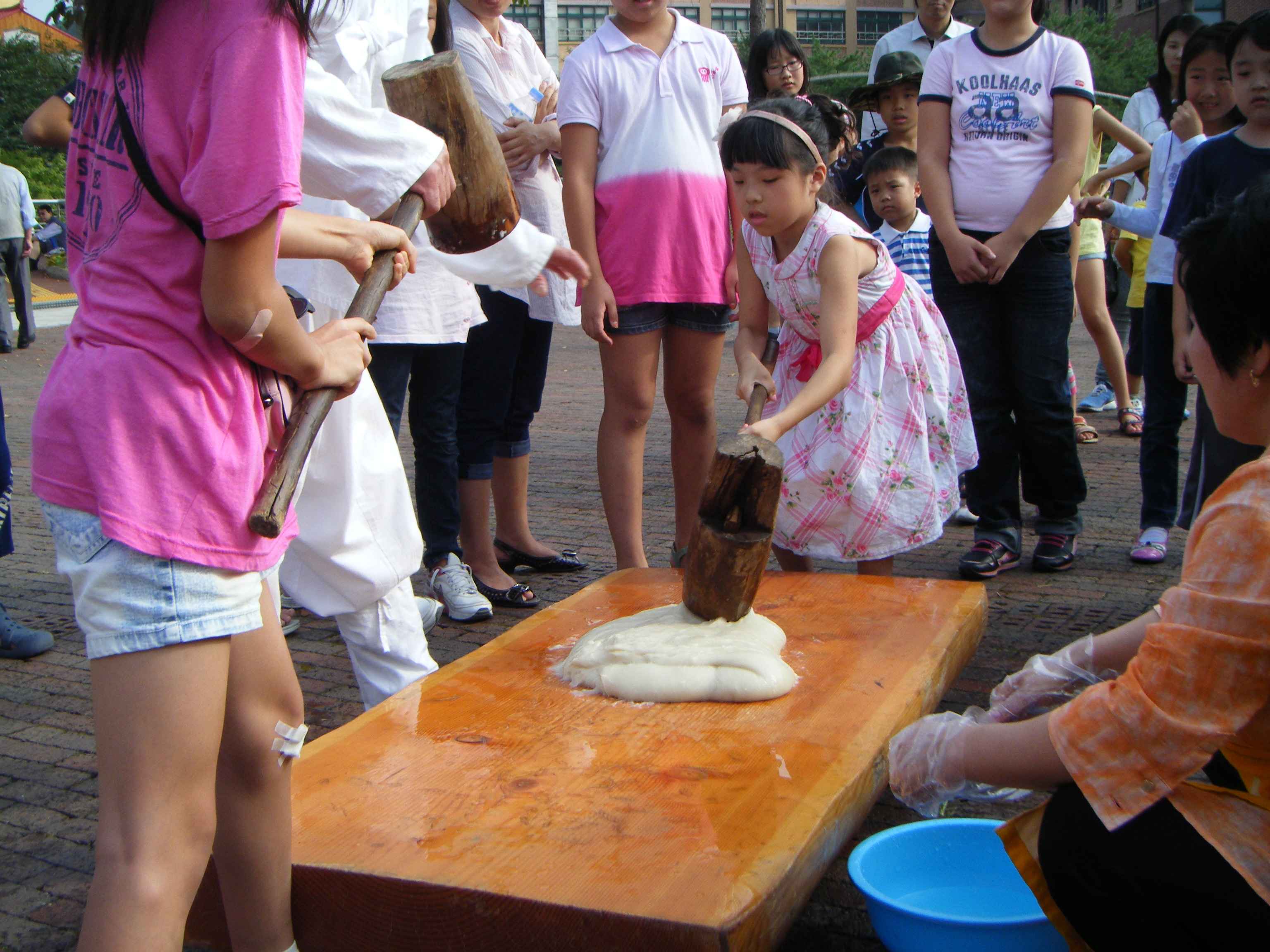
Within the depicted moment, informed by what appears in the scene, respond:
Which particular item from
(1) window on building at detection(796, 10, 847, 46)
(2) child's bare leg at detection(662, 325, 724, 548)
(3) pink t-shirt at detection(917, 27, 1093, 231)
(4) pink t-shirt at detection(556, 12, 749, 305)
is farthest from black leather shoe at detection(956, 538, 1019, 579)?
(1) window on building at detection(796, 10, 847, 46)

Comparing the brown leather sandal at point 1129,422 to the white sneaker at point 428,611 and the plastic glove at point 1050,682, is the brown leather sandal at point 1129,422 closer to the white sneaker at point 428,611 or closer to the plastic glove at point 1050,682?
the white sneaker at point 428,611

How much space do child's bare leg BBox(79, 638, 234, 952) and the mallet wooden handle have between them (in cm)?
18

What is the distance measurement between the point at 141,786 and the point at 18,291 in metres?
13.2

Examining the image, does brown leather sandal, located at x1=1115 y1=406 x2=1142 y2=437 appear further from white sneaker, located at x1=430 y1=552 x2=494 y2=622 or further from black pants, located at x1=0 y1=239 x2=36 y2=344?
black pants, located at x1=0 y1=239 x2=36 y2=344

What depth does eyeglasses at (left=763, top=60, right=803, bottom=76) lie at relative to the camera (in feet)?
16.9

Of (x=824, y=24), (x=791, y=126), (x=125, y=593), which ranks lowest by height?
(x=125, y=593)

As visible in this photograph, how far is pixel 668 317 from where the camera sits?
368cm

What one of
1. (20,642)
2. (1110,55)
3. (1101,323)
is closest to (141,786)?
(20,642)

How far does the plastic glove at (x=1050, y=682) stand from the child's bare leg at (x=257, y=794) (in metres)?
1.14

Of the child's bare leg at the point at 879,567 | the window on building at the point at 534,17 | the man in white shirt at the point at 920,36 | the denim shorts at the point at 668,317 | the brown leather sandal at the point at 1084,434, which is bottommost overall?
the brown leather sandal at the point at 1084,434

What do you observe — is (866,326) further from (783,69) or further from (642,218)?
(783,69)

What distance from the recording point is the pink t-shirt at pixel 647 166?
11.7ft

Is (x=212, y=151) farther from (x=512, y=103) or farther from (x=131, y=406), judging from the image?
(x=512, y=103)

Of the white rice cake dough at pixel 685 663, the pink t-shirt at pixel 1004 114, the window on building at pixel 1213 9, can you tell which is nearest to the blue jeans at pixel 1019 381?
the pink t-shirt at pixel 1004 114
